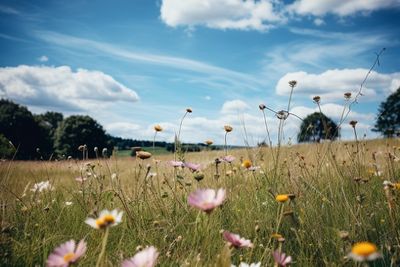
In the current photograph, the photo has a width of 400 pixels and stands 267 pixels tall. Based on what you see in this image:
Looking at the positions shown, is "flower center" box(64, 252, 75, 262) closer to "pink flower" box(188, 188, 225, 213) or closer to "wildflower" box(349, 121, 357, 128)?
"pink flower" box(188, 188, 225, 213)

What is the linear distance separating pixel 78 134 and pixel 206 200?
50.7m

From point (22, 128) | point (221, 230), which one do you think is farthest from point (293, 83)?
point (22, 128)

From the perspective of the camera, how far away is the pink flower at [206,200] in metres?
1.25

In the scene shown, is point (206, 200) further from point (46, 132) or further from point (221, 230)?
point (46, 132)

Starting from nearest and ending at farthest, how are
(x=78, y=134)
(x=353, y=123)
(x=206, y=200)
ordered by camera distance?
(x=206, y=200) → (x=353, y=123) → (x=78, y=134)

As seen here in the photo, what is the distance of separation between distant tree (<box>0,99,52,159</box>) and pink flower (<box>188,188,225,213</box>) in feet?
157

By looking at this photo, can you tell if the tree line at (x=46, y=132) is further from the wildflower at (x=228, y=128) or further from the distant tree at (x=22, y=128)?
the wildflower at (x=228, y=128)

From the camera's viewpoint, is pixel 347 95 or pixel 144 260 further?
pixel 347 95

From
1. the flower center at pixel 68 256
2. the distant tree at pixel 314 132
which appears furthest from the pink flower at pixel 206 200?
the distant tree at pixel 314 132

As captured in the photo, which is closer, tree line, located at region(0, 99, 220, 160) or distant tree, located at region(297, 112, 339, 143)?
distant tree, located at region(297, 112, 339, 143)

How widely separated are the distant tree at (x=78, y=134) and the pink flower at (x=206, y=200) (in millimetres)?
48612

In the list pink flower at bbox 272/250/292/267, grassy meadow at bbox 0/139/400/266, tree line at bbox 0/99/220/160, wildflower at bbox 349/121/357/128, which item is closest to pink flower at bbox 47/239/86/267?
grassy meadow at bbox 0/139/400/266

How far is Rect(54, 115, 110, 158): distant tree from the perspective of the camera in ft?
159

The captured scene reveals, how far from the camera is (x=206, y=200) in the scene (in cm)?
133
